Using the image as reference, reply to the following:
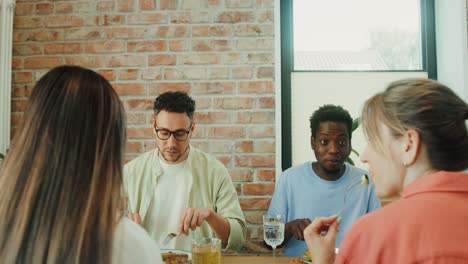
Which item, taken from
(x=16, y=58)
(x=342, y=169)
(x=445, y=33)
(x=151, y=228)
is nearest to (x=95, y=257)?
(x=151, y=228)

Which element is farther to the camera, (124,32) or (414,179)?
(124,32)

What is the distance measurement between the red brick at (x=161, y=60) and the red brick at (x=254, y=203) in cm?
86

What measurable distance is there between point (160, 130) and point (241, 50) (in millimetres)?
741

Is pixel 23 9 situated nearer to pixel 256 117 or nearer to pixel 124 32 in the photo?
pixel 124 32

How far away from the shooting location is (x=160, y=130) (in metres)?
1.96

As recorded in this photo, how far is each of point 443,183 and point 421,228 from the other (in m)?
0.11

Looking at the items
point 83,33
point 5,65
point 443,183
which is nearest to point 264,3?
point 83,33

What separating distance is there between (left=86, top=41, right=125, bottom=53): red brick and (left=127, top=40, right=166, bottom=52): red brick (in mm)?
46

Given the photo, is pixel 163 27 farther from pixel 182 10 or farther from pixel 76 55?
pixel 76 55

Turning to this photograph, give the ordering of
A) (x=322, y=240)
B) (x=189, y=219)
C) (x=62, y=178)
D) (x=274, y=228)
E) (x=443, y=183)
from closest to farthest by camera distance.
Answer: (x=62, y=178)
(x=443, y=183)
(x=322, y=240)
(x=274, y=228)
(x=189, y=219)

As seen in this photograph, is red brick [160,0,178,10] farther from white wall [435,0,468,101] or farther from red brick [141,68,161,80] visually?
white wall [435,0,468,101]

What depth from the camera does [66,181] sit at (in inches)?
27.5

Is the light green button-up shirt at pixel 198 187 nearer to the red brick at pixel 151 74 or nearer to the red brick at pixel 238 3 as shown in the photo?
the red brick at pixel 151 74

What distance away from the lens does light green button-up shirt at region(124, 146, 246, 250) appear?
6.44 feet
